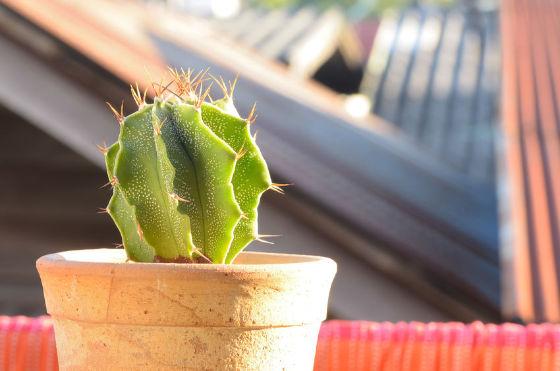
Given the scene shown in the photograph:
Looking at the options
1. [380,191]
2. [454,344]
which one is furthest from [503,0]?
[454,344]

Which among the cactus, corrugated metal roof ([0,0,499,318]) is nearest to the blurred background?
corrugated metal roof ([0,0,499,318])

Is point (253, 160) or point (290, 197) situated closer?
point (253, 160)

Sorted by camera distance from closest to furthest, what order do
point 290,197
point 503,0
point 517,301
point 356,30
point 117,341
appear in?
point 117,341, point 517,301, point 290,197, point 503,0, point 356,30

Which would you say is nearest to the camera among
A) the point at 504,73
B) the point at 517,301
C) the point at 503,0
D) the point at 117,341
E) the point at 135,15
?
the point at 117,341

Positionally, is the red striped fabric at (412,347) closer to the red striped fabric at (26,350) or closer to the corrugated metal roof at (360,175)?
the red striped fabric at (26,350)

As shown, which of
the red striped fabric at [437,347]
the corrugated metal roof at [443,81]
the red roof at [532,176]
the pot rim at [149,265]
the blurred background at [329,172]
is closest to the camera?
the pot rim at [149,265]

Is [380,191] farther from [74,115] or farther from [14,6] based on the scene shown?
[14,6]

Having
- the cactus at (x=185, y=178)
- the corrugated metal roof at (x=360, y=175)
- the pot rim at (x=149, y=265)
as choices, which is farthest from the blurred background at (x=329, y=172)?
the pot rim at (x=149, y=265)
